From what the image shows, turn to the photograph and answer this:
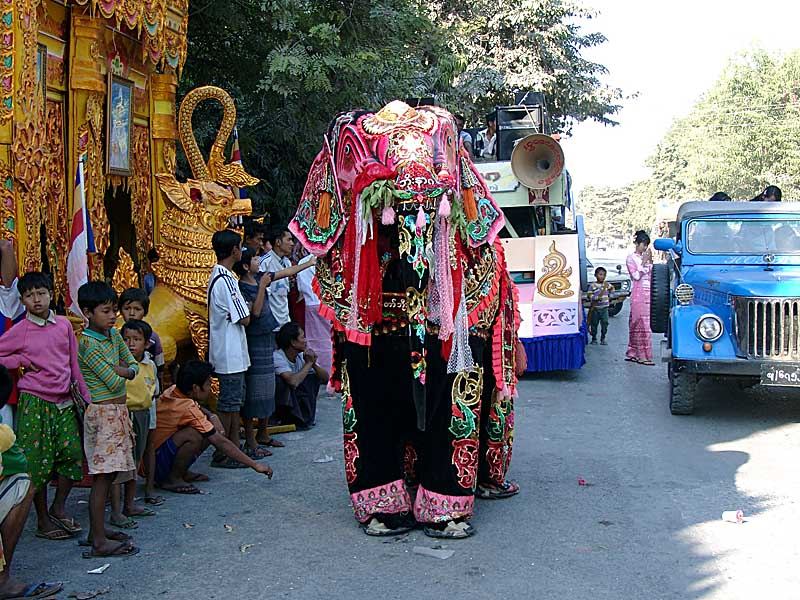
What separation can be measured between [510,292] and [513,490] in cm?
127

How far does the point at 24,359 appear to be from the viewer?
4836 mm

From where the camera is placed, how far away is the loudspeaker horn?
11.2 metres

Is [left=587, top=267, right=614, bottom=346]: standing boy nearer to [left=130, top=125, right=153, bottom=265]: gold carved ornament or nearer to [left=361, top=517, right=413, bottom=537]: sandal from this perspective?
[left=130, top=125, right=153, bottom=265]: gold carved ornament

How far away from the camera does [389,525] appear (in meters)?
5.21

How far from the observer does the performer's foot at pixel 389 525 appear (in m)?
5.17

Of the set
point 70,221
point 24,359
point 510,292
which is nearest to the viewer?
point 24,359

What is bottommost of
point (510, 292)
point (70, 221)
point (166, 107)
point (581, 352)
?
point (581, 352)

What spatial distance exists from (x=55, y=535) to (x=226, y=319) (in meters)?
1.92

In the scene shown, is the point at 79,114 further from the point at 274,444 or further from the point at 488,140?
the point at 488,140

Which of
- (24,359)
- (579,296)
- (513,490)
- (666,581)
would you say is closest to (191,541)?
(24,359)

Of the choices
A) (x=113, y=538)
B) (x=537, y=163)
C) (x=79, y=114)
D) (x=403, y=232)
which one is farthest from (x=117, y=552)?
(x=537, y=163)

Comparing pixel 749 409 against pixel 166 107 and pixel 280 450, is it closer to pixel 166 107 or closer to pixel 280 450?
pixel 280 450

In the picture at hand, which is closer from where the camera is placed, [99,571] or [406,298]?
[99,571]

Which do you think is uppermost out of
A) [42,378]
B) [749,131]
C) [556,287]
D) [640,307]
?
[749,131]
